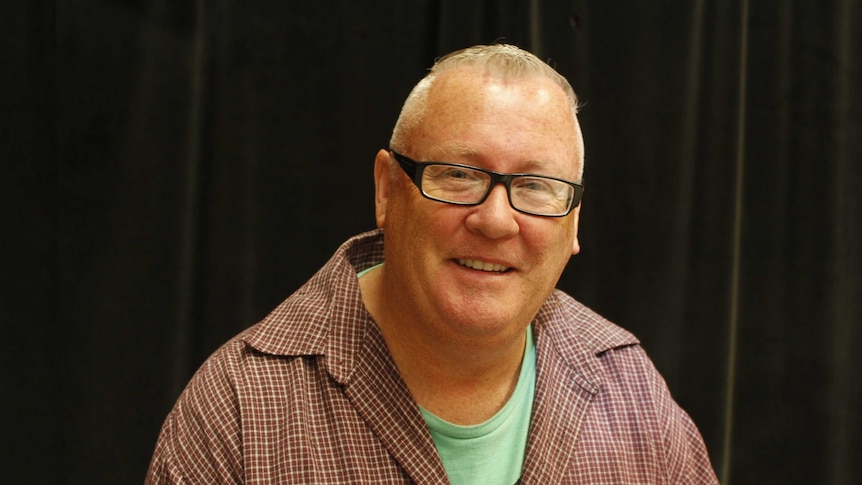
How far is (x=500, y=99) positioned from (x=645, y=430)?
0.68 m

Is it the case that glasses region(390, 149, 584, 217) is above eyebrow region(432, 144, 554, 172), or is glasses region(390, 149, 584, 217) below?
below

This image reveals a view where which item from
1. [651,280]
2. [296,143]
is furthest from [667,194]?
[296,143]

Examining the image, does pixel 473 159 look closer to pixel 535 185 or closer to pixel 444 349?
pixel 535 185

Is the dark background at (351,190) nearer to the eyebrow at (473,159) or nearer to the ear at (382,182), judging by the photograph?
the ear at (382,182)

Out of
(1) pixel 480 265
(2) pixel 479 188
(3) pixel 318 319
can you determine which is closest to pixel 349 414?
(3) pixel 318 319

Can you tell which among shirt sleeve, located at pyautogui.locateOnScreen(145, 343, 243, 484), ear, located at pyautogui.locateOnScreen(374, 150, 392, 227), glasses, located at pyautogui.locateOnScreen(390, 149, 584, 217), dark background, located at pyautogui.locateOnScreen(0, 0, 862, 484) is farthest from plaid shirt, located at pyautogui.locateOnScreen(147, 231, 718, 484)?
dark background, located at pyautogui.locateOnScreen(0, 0, 862, 484)

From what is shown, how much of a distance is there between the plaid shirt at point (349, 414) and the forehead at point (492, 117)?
0.34 meters

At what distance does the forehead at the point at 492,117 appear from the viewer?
1.34 metres

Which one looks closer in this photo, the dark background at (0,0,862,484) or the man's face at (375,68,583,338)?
the man's face at (375,68,583,338)

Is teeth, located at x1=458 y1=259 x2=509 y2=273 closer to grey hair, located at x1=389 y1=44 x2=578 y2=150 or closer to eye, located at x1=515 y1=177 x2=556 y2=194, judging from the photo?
eye, located at x1=515 y1=177 x2=556 y2=194

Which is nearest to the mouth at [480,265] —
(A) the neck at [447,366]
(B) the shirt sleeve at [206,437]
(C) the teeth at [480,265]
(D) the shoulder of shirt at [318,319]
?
(C) the teeth at [480,265]

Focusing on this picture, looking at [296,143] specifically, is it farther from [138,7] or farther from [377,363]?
[377,363]

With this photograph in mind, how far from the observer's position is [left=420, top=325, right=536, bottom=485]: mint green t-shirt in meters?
1.45

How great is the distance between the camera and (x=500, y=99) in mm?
1354
